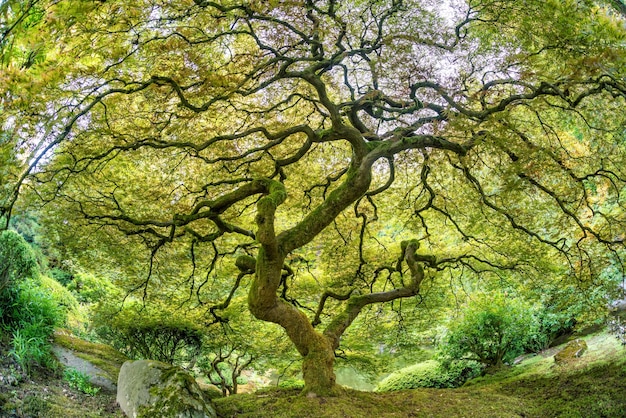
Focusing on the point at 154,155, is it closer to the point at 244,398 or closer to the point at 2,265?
the point at 2,265

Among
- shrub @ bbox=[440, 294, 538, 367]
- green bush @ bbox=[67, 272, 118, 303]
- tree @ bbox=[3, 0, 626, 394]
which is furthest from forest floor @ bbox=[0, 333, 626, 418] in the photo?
green bush @ bbox=[67, 272, 118, 303]

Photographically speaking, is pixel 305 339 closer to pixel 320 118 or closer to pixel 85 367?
pixel 85 367

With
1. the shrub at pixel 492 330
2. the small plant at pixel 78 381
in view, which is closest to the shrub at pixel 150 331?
the small plant at pixel 78 381

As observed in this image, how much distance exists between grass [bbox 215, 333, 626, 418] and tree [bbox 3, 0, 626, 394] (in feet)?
1.36

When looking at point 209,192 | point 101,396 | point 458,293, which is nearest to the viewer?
point 101,396

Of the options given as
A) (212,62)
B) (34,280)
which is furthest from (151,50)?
(34,280)

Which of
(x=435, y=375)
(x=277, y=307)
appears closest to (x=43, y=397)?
(x=277, y=307)

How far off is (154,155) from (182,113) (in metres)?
0.99

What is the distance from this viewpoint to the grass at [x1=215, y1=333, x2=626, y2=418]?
14.3 ft

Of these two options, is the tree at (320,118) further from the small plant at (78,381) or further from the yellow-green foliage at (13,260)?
the small plant at (78,381)

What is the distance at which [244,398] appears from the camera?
17.0 ft

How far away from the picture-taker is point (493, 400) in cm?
512

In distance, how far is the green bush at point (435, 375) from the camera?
28.0ft

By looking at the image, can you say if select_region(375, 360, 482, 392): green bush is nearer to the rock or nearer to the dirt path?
the rock
